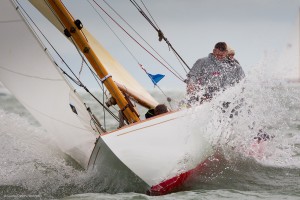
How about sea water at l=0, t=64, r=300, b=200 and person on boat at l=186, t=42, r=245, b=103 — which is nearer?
sea water at l=0, t=64, r=300, b=200


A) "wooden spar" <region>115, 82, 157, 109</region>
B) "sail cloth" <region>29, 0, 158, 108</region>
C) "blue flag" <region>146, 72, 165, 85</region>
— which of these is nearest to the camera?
"sail cloth" <region>29, 0, 158, 108</region>

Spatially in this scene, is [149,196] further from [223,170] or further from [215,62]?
[215,62]

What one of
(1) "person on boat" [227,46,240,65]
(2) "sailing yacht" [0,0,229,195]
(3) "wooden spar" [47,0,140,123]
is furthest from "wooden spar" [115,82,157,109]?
(1) "person on boat" [227,46,240,65]

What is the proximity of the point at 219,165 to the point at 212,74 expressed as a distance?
1235mm

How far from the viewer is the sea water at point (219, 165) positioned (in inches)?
266

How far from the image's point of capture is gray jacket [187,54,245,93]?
26.9 ft

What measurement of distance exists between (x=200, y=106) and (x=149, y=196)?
1331 millimetres

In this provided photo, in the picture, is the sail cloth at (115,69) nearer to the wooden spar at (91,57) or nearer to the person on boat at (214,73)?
the wooden spar at (91,57)

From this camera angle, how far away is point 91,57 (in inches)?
307

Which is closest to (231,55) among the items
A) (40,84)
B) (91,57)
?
(91,57)

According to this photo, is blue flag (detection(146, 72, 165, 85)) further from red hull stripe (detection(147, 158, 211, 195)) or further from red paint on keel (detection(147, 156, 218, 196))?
red hull stripe (detection(147, 158, 211, 195))

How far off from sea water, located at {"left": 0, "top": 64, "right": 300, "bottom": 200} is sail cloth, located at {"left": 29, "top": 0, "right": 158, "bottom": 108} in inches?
36.0

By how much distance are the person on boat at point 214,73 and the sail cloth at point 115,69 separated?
0.97 m

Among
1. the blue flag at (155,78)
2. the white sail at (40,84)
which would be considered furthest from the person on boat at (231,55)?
the white sail at (40,84)
